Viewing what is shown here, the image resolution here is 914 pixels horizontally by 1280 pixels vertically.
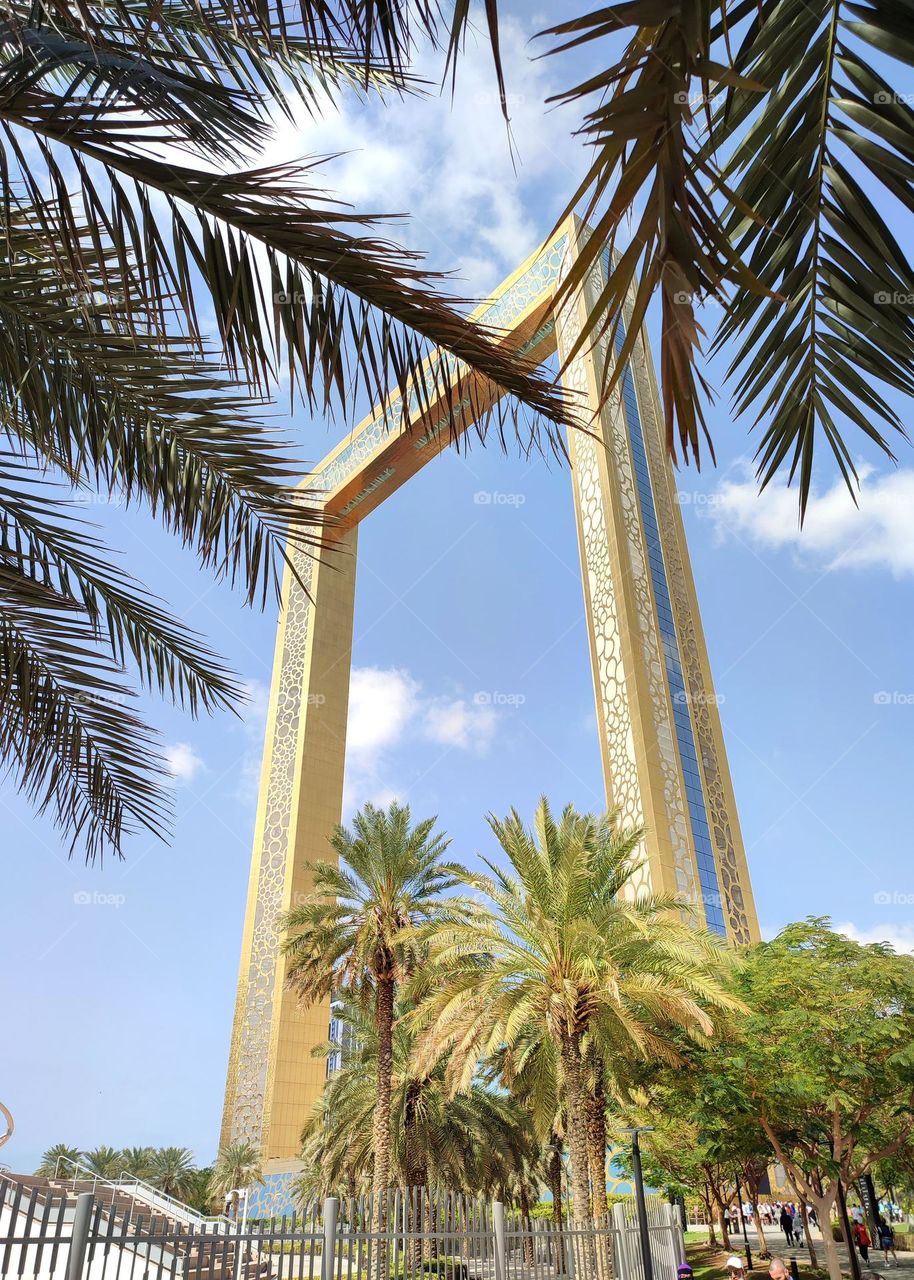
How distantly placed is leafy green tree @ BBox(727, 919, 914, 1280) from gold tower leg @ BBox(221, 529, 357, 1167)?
61.5 feet

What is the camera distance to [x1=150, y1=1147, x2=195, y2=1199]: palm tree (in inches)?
2247

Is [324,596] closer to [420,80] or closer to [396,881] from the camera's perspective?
[396,881]

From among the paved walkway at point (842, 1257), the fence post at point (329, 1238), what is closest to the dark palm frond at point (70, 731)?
the fence post at point (329, 1238)

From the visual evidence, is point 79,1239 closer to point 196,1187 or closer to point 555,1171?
point 555,1171

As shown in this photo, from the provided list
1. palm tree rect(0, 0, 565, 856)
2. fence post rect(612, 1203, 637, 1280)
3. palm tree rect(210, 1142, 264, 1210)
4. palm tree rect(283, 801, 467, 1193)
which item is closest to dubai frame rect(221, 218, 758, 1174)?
palm tree rect(210, 1142, 264, 1210)

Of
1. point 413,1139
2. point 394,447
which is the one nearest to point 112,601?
point 413,1139

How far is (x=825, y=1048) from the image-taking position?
1847 cm

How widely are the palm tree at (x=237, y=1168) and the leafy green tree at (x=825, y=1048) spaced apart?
814 inches

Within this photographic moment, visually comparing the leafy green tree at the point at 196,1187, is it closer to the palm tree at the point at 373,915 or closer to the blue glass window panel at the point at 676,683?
the palm tree at the point at 373,915

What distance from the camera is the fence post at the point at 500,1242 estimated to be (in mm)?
9789

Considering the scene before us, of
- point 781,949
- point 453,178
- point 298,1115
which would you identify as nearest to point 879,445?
point 781,949

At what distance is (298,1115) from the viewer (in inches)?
1431

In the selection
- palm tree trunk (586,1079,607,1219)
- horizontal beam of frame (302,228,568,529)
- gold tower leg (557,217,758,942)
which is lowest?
palm tree trunk (586,1079,607,1219)

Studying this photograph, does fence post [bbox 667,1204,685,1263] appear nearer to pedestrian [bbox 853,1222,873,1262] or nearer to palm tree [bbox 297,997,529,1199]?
palm tree [bbox 297,997,529,1199]
